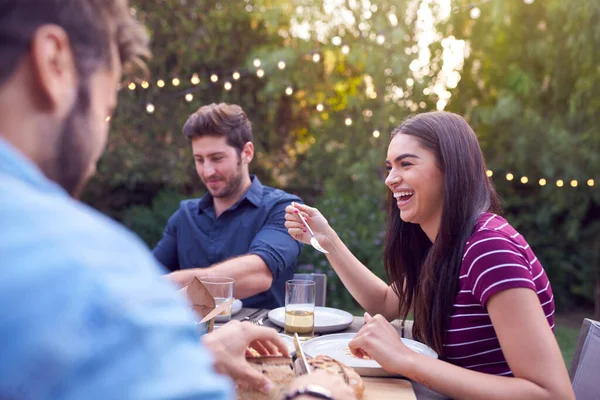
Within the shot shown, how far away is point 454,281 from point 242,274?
1054 millimetres

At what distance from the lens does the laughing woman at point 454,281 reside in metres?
1.34

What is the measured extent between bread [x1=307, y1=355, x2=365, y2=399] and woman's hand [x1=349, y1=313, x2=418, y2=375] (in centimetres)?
16

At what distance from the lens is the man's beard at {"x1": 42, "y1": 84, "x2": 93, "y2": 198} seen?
0.63m

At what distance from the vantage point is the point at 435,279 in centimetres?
→ 171

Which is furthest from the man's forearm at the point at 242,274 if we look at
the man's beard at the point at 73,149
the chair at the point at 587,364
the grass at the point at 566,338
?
the grass at the point at 566,338

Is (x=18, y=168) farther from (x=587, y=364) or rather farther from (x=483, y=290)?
(x=587, y=364)

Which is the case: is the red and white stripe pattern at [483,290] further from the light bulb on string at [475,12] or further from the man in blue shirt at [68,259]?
the light bulb on string at [475,12]

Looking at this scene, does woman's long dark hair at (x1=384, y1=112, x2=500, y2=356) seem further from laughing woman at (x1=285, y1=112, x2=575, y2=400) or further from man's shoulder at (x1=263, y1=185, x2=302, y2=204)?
man's shoulder at (x1=263, y1=185, x2=302, y2=204)

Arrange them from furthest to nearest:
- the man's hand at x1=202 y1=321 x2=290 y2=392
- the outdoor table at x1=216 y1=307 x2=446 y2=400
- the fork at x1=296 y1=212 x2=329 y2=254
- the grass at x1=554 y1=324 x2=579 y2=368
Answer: the grass at x1=554 y1=324 x2=579 y2=368, the fork at x1=296 y1=212 x2=329 y2=254, the outdoor table at x1=216 y1=307 x2=446 y2=400, the man's hand at x1=202 y1=321 x2=290 y2=392

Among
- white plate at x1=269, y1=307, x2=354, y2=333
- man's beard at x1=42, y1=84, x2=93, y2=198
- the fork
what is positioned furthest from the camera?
the fork

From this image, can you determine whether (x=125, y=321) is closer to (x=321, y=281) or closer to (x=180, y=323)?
(x=180, y=323)

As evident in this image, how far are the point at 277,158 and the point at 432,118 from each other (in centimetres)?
470

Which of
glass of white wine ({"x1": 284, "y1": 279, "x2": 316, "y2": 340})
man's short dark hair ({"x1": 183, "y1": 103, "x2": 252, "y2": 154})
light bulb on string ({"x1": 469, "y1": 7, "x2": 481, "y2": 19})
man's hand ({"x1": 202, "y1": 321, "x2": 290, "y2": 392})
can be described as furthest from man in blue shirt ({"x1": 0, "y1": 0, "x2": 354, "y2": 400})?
light bulb on string ({"x1": 469, "y1": 7, "x2": 481, "y2": 19})

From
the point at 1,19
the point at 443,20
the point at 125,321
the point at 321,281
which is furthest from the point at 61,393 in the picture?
the point at 443,20
